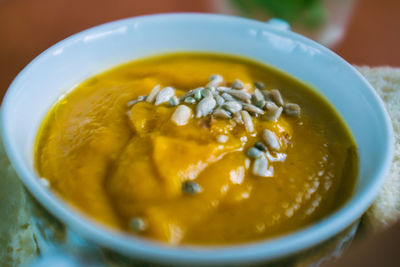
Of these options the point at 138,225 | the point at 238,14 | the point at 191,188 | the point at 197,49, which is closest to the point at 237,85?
the point at 197,49

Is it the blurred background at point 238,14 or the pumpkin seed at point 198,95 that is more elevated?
the pumpkin seed at point 198,95

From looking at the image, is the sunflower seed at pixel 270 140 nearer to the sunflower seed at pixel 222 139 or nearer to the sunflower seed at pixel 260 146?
the sunflower seed at pixel 260 146

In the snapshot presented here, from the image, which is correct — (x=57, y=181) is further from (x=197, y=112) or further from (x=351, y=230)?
(x=351, y=230)

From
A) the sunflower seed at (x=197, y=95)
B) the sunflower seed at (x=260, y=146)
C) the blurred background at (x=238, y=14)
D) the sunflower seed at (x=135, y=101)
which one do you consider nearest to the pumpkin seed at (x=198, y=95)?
the sunflower seed at (x=197, y=95)

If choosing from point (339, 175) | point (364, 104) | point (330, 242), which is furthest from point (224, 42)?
point (330, 242)

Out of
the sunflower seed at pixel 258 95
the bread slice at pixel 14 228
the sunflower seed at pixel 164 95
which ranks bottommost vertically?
the bread slice at pixel 14 228

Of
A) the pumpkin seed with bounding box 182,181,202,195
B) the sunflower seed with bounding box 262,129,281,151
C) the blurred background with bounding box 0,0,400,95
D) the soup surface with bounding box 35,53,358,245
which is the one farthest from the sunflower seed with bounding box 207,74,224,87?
the blurred background with bounding box 0,0,400,95

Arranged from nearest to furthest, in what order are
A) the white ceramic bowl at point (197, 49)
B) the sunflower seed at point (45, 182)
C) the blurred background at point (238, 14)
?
the white ceramic bowl at point (197, 49) < the sunflower seed at point (45, 182) < the blurred background at point (238, 14)
